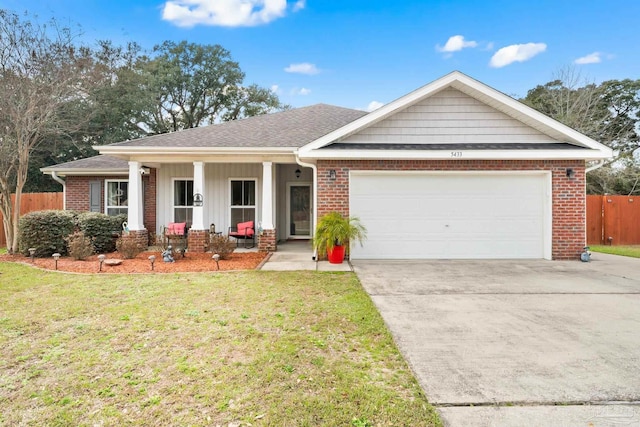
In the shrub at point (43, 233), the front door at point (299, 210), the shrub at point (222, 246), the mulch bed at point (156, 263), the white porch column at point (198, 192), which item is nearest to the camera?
the mulch bed at point (156, 263)

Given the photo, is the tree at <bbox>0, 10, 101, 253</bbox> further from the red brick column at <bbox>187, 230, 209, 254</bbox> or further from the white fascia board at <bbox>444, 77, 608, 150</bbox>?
the white fascia board at <bbox>444, 77, 608, 150</bbox>

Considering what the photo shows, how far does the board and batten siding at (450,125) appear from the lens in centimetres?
912

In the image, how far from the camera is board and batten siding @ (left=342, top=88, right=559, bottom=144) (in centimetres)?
912

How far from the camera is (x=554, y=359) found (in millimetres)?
3443

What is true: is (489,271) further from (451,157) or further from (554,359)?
(554,359)

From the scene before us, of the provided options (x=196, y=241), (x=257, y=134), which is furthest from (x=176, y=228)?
(x=257, y=134)

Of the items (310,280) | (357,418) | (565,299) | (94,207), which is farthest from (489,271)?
(94,207)

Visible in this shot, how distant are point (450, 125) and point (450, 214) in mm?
2323

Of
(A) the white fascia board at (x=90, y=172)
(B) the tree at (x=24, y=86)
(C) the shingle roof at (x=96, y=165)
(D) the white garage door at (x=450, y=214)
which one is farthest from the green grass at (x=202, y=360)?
(C) the shingle roof at (x=96, y=165)

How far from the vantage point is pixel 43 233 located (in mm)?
9414

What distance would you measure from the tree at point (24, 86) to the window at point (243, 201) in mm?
5855

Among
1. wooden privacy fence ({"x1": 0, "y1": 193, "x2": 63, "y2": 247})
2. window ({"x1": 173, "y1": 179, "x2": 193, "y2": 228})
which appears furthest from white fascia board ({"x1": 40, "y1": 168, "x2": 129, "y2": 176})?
window ({"x1": 173, "y1": 179, "x2": 193, "y2": 228})

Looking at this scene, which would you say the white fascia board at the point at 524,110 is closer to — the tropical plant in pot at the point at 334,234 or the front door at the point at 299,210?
the tropical plant in pot at the point at 334,234

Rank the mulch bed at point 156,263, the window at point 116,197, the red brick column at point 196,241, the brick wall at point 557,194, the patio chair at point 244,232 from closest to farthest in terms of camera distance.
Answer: the mulch bed at point 156,263
the brick wall at point 557,194
the red brick column at point 196,241
the patio chair at point 244,232
the window at point 116,197
